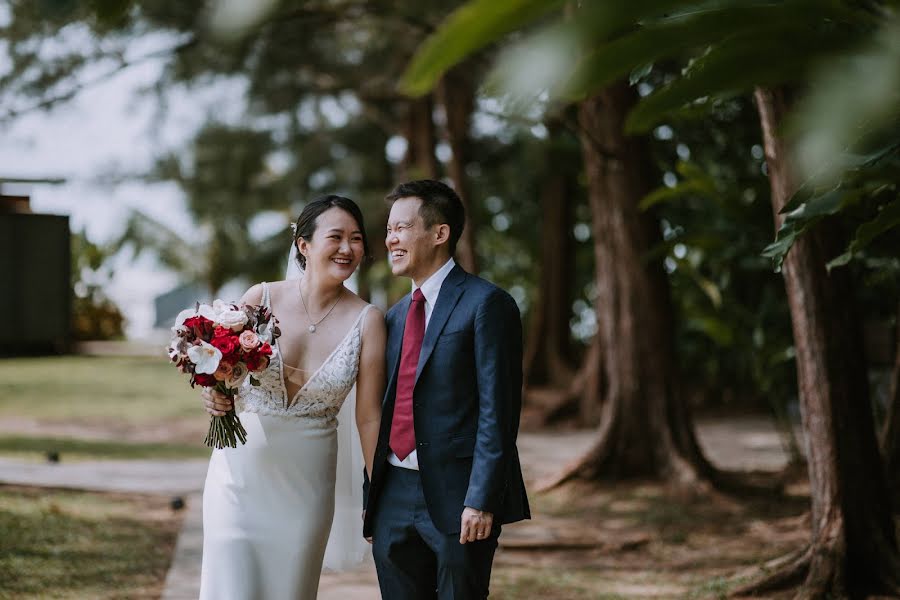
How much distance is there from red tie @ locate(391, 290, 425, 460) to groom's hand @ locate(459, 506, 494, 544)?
0.97 feet

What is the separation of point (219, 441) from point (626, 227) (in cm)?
541

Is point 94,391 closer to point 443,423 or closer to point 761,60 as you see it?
point 443,423

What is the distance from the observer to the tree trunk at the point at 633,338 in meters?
7.80

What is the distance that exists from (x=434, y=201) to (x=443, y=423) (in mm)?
698

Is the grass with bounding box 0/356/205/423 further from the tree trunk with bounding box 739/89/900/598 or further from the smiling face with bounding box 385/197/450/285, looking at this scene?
the smiling face with bounding box 385/197/450/285

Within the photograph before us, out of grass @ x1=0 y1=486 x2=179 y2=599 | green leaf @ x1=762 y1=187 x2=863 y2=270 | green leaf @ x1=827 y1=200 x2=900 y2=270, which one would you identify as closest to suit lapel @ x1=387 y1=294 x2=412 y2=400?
green leaf @ x1=762 y1=187 x2=863 y2=270

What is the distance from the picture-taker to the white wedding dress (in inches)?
125

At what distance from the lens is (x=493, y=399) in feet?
9.53

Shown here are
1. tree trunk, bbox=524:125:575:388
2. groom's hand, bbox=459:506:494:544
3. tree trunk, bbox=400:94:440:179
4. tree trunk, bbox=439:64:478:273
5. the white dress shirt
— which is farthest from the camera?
tree trunk, bbox=524:125:575:388

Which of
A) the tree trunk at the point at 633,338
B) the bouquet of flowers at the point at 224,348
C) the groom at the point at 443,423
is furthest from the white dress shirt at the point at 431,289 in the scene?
the tree trunk at the point at 633,338

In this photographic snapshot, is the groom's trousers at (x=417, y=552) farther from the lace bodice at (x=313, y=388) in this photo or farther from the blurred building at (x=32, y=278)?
the blurred building at (x=32, y=278)

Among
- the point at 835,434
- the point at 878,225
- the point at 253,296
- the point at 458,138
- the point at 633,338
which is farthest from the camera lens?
the point at 458,138

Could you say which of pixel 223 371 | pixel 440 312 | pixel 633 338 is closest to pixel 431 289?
pixel 440 312

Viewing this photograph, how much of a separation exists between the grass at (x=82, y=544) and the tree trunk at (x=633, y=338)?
3282 millimetres
